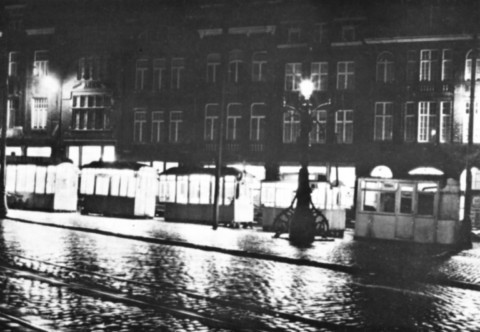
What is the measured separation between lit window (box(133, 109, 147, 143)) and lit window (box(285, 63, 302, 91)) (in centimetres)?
1105

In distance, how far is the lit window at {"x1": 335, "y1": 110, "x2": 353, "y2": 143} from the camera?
47188mm

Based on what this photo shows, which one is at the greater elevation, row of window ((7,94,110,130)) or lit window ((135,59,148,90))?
lit window ((135,59,148,90))

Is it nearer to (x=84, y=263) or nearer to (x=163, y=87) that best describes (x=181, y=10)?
(x=163, y=87)

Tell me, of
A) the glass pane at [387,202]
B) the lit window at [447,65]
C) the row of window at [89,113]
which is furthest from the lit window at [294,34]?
the glass pane at [387,202]

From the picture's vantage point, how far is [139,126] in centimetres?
5400

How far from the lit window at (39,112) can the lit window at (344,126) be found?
74.7 feet

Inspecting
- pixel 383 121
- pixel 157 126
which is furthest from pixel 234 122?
pixel 383 121

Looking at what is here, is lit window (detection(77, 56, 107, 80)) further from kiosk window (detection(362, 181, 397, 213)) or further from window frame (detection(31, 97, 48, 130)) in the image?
kiosk window (detection(362, 181, 397, 213))

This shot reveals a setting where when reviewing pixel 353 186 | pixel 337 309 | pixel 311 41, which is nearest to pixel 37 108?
pixel 311 41

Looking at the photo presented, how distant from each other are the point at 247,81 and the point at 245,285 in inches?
1483

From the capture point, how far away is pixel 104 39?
5581 centimetres

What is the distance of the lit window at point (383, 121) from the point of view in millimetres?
46188

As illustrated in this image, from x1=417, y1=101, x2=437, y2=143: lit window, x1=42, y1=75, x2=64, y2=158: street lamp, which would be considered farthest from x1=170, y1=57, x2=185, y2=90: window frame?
x1=417, y1=101, x2=437, y2=143: lit window

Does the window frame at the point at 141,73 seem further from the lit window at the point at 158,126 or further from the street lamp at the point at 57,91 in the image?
the street lamp at the point at 57,91
